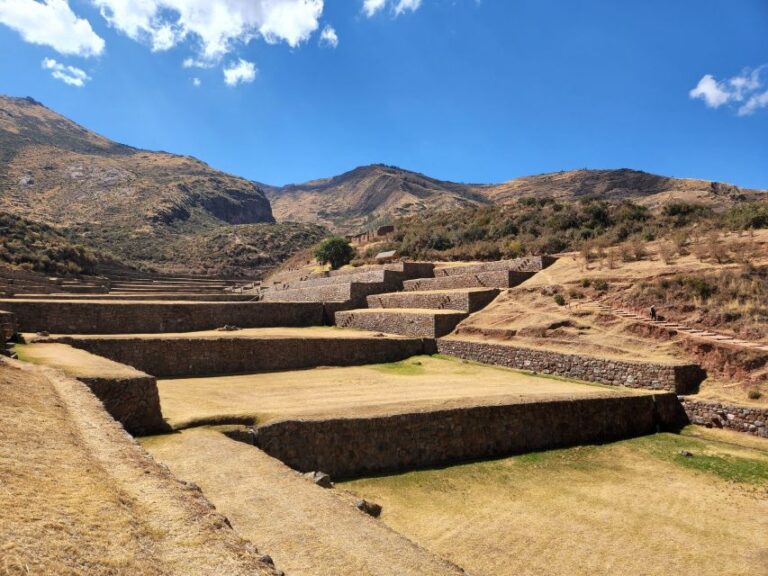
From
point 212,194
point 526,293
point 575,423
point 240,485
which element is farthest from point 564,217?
point 212,194

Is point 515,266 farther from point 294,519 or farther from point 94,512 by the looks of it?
point 94,512

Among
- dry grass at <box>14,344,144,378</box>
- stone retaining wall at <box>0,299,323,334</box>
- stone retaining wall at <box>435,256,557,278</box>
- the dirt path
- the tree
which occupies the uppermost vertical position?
the tree

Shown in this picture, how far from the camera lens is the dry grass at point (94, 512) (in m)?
2.91

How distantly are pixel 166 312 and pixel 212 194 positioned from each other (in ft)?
296

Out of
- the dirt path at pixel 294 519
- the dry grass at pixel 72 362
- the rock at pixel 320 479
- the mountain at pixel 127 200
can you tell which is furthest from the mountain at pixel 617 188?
the dirt path at pixel 294 519

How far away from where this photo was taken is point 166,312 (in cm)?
2019

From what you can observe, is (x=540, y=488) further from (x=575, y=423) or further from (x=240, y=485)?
(x=240, y=485)

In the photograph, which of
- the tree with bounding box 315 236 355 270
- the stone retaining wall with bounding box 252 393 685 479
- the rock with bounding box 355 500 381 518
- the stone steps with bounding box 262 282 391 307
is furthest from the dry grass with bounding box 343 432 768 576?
the tree with bounding box 315 236 355 270

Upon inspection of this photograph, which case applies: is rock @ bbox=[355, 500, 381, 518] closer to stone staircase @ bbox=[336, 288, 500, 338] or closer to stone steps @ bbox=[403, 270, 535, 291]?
stone staircase @ bbox=[336, 288, 500, 338]

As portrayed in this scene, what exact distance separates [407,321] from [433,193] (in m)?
106

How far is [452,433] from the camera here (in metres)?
10.6

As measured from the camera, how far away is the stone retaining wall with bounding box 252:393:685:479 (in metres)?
9.36

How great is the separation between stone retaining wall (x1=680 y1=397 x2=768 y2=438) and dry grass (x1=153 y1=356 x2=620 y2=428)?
201 centimetres

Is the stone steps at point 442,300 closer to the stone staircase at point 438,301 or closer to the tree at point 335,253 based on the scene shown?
the stone staircase at point 438,301
